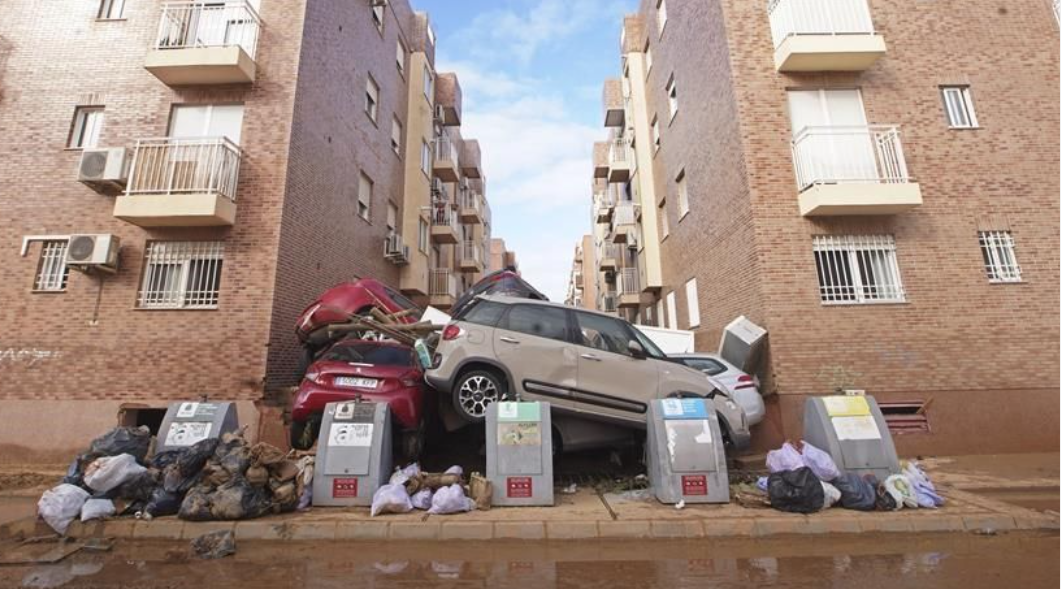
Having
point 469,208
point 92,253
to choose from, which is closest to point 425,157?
point 469,208

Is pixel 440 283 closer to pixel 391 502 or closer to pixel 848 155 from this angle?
pixel 848 155

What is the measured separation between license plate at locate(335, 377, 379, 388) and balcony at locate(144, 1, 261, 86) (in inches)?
297

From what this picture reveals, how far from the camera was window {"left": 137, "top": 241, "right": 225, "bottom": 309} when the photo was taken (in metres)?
9.26

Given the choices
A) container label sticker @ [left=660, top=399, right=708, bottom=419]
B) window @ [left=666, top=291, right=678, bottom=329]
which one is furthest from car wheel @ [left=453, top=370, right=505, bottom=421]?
window @ [left=666, top=291, right=678, bottom=329]

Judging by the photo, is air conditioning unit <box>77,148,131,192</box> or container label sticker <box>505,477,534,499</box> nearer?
container label sticker <box>505,477,534,499</box>

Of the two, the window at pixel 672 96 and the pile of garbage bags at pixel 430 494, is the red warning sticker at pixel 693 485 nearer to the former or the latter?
the pile of garbage bags at pixel 430 494

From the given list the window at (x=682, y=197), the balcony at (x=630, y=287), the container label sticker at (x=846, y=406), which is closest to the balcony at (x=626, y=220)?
the balcony at (x=630, y=287)

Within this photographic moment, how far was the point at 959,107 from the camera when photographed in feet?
33.4

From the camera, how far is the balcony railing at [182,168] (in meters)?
9.09

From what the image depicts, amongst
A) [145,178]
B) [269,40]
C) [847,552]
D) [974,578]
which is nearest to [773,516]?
[847,552]

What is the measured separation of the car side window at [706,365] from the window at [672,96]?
8.76 metres

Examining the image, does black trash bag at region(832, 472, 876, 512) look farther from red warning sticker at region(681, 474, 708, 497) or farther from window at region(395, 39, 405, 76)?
window at region(395, 39, 405, 76)

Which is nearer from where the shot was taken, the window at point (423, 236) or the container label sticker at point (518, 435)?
the container label sticker at point (518, 435)

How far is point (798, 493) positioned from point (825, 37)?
938cm
